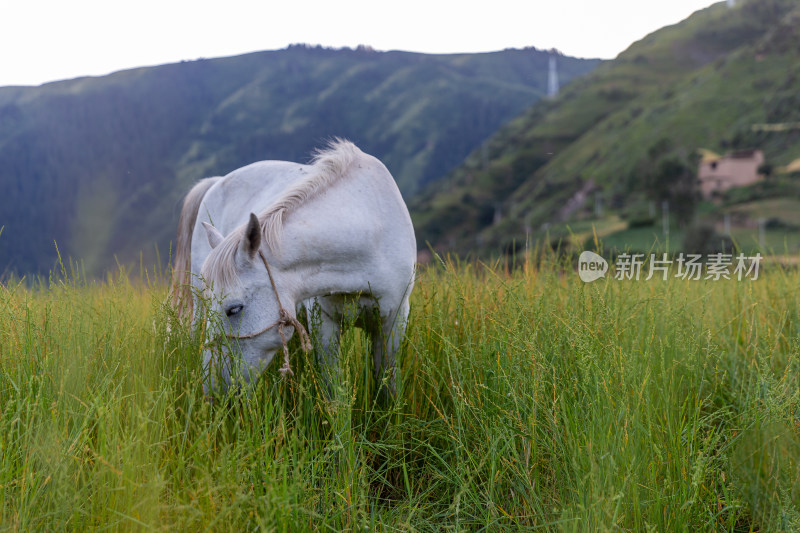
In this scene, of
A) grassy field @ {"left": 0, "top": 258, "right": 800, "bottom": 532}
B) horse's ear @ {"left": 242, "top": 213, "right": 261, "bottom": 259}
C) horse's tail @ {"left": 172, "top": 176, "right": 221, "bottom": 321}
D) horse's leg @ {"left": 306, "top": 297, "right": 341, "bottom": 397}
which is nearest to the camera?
grassy field @ {"left": 0, "top": 258, "right": 800, "bottom": 532}

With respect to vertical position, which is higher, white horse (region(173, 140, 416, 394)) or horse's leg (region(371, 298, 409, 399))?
white horse (region(173, 140, 416, 394))

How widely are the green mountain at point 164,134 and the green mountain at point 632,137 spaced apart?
2812 cm

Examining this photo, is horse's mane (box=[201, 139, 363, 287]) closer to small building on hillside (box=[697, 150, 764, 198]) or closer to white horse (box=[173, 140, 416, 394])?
white horse (box=[173, 140, 416, 394])

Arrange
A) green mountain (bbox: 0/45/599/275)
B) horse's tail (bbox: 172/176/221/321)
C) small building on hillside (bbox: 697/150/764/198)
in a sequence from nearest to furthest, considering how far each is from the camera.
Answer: horse's tail (bbox: 172/176/221/321) < small building on hillside (bbox: 697/150/764/198) < green mountain (bbox: 0/45/599/275)

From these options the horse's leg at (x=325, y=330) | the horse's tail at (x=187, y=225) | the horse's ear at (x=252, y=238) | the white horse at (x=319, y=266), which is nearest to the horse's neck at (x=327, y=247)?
the white horse at (x=319, y=266)

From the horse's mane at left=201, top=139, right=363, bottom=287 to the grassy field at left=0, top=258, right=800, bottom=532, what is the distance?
19.0 inches

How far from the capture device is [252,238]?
267 cm

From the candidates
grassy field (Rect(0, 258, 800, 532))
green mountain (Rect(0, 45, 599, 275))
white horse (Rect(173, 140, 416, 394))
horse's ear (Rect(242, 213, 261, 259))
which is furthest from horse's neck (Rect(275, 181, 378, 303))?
green mountain (Rect(0, 45, 599, 275))

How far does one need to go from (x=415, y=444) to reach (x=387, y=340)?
65cm

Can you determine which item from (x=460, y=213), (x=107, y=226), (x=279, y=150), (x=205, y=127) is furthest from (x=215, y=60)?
(x=460, y=213)

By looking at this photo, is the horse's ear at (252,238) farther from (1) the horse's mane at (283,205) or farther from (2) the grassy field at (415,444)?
(2) the grassy field at (415,444)

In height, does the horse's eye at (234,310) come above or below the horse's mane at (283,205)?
below

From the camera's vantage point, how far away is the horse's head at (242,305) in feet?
8.75

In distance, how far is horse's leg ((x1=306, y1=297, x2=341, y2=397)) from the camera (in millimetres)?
3150
